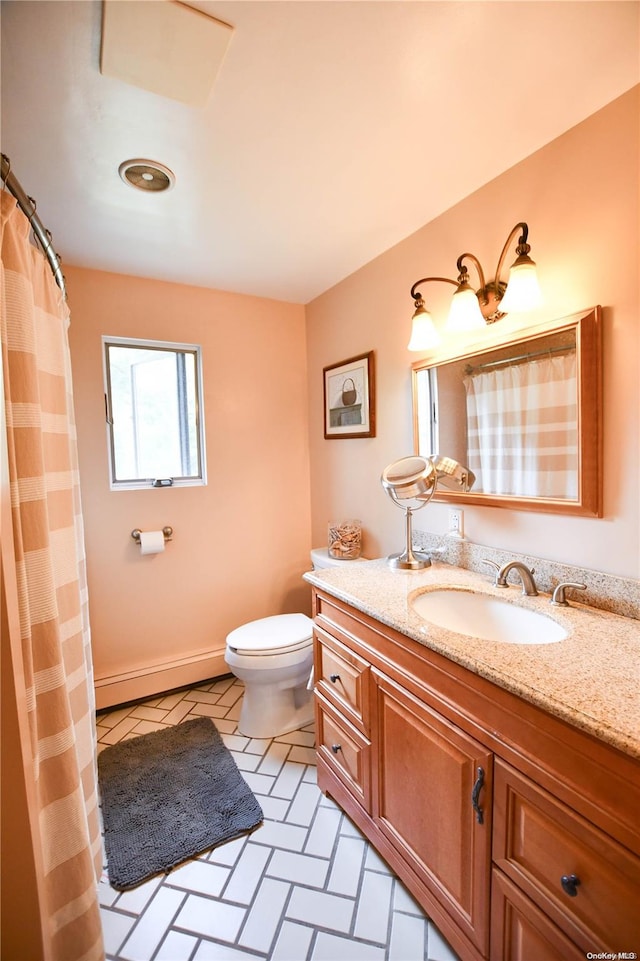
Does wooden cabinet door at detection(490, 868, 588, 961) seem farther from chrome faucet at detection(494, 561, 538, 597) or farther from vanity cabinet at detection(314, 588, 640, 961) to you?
chrome faucet at detection(494, 561, 538, 597)

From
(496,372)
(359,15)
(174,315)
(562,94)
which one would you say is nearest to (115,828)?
(496,372)

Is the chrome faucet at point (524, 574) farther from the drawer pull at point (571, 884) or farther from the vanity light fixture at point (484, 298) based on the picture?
the vanity light fixture at point (484, 298)

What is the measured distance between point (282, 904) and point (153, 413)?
2.16 m

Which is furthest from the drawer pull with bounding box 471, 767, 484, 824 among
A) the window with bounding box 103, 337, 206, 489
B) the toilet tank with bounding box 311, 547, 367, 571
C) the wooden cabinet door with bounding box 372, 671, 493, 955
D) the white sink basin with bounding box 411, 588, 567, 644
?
the window with bounding box 103, 337, 206, 489

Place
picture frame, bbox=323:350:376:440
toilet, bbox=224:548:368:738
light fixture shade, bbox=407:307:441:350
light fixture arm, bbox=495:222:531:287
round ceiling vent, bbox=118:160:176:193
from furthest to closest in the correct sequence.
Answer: picture frame, bbox=323:350:376:440
toilet, bbox=224:548:368:738
light fixture shade, bbox=407:307:441:350
round ceiling vent, bbox=118:160:176:193
light fixture arm, bbox=495:222:531:287

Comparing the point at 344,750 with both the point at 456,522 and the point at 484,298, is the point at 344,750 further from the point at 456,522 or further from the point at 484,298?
the point at 484,298

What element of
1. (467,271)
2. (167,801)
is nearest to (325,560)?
(167,801)

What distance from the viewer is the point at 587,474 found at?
1189 mm

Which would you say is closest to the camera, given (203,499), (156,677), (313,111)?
(313,111)

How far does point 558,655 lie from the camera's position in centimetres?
90

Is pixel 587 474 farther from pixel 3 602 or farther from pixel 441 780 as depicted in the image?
pixel 3 602

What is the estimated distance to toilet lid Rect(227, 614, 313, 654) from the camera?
1840 mm

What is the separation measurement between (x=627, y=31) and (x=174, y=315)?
202cm

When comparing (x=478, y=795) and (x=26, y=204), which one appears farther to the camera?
(x=26, y=204)
